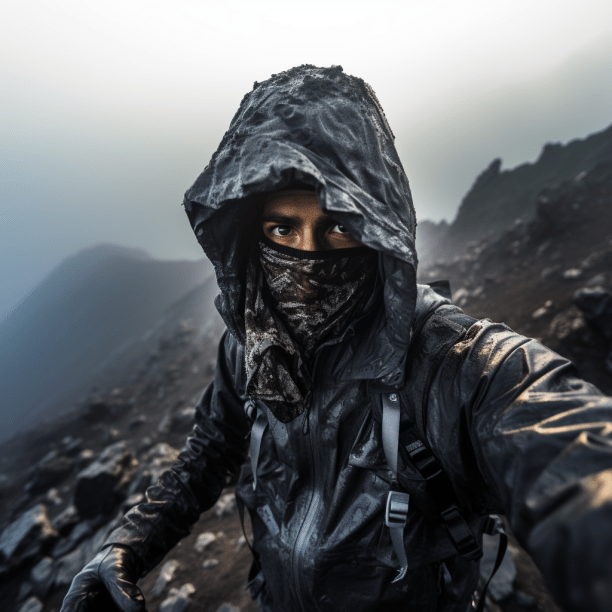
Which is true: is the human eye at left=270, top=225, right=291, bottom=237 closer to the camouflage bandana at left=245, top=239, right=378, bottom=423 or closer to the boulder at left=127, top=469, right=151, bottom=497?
the camouflage bandana at left=245, top=239, right=378, bottom=423

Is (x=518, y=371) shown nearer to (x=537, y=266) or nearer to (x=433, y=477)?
(x=433, y=477)

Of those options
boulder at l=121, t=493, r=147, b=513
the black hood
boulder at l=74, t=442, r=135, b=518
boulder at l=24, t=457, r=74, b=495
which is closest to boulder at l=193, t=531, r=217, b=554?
boulder at l=121, t=493, r=147, b=513

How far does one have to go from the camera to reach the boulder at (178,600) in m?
2.86

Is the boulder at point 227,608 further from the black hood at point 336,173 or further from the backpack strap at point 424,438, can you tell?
the black hood at point 336,173

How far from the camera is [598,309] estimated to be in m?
4.20

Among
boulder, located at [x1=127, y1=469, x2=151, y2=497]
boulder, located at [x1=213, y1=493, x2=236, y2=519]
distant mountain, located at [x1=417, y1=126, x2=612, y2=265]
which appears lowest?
distant mountain, located at [x1=417, y1=126, x2=612, y2=265]

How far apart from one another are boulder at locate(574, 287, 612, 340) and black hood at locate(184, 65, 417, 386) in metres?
4.78

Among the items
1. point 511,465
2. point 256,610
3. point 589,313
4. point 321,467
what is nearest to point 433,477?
point 511,465

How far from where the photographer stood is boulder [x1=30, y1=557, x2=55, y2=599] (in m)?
3.75

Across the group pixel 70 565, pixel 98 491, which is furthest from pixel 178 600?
pixel 98 491

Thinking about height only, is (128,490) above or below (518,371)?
below

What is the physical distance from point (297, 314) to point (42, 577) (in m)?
5.75

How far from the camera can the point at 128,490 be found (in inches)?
190

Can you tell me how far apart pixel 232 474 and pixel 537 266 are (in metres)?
9.95
